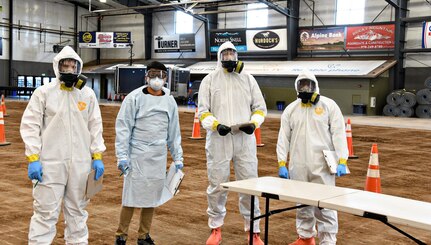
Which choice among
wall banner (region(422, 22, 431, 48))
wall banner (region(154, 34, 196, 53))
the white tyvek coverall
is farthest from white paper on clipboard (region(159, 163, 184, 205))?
wall banner (region(154, 34, 196, 53))

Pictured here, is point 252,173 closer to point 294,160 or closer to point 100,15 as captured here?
point 294,160

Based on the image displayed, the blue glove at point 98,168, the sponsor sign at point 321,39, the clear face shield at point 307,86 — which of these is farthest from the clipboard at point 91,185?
the sponsor sign at point 321,39

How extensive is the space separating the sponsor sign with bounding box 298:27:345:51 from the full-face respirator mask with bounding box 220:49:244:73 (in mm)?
24140

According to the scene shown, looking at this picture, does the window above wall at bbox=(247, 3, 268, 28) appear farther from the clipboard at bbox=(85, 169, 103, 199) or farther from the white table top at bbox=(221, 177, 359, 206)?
the clipboard at bbox=(85, 169, 103, 199)

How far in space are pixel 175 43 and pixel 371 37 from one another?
13800 millimetres

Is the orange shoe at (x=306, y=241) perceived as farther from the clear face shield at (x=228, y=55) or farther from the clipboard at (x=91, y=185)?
the clipboard at (x=91, y=185)

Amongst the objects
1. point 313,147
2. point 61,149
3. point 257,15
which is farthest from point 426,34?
point 61,149

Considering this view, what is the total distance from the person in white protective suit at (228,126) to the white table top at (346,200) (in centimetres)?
57

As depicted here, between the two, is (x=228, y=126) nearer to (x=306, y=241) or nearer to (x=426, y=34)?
(x=306, y=241)

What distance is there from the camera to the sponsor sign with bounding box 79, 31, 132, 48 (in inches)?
1436

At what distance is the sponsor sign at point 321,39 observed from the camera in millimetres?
28281

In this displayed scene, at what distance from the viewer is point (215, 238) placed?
5.04m

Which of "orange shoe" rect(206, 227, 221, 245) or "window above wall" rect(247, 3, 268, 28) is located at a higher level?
"window above wall" rect(247, 3, 268, 28)

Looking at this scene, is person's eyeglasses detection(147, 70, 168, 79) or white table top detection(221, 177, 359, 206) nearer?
white table top detection(221, 177, 359, 206)
